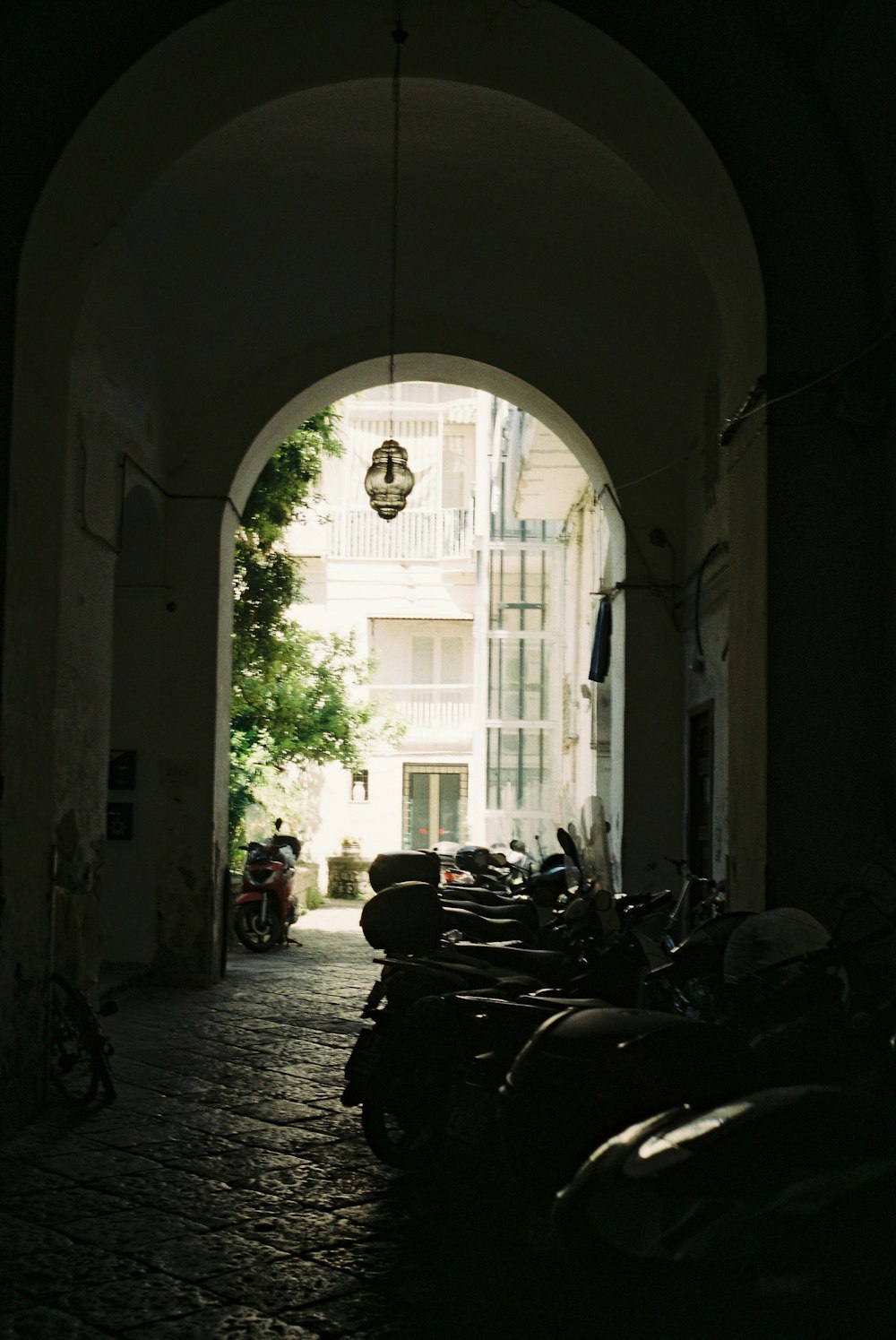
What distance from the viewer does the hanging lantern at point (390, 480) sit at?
9.72m

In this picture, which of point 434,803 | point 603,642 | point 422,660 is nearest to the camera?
point 603,642

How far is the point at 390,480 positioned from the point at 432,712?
1928cm

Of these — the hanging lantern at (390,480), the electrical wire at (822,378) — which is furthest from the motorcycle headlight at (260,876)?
the electrical wire at (822,378)

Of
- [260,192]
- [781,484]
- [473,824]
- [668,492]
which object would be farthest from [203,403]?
[473,824]

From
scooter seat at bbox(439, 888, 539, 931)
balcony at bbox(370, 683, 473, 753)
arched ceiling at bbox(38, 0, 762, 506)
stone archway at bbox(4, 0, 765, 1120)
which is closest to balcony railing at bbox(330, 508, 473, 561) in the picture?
balcony at bbox(370, 683, 473, 753)

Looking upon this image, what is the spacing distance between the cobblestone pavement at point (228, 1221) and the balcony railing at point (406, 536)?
21.6m

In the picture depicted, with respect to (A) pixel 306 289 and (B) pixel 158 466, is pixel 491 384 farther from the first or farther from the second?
(B) pixel 158 466

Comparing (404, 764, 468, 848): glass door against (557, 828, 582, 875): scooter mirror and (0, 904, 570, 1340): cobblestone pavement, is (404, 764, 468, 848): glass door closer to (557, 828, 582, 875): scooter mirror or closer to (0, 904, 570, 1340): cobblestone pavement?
(557, 828, 582, 875): scooter mirror

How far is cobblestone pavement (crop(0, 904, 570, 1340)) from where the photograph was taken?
12.5 feet

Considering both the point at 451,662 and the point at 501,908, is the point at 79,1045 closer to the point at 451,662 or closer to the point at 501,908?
the point at 501,908

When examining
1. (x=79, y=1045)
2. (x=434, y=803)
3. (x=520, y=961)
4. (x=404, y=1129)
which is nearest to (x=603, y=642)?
(x=520, y=961)

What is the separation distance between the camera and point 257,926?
1393cm

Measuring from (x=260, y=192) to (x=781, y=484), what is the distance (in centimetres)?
532

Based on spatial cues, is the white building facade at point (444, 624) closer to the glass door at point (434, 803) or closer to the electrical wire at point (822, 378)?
the glass door at point (434, 803)
